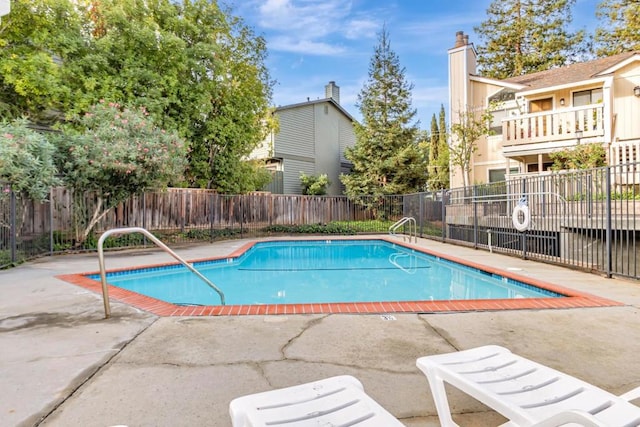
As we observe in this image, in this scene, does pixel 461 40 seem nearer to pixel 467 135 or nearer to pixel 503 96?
pixel 503 96

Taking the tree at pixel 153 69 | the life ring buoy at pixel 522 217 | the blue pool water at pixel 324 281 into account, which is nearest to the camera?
the blue pool water at pixel 324 281

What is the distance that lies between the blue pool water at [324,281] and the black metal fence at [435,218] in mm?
1655

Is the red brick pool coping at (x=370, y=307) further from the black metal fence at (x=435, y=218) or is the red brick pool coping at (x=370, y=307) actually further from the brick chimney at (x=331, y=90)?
the brick chimney at (x=331, y=90)

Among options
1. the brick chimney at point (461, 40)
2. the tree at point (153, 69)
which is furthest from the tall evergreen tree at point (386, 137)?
the tree at point (153, 69)

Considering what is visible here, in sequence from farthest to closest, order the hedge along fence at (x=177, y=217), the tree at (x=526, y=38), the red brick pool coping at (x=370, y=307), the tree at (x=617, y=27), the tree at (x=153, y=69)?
1. the tree at (x=526, y=38)
2. the tree at (x=617, y=27)
3. the tree at (x=153, y=69)
4. the hedge along fence at (x=177, y=217)
5. the red brick pool coping at (x=370, y=307)

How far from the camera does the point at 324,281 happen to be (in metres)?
7.29

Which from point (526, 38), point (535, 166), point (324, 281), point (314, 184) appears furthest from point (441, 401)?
point (526, 38)

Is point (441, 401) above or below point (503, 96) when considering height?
below

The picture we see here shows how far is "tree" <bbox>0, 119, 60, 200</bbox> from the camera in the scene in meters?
7.04

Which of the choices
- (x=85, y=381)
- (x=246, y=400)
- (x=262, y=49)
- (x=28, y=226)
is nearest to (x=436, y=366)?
(x=246, y=400)

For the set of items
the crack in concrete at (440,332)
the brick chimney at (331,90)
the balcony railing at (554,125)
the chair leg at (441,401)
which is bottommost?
the crack in concrete at (440,332)

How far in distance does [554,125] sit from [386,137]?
8168mm

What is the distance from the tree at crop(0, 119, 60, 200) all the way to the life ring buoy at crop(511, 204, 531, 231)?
9.93 meters

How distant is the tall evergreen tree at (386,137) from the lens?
61.0 ft
